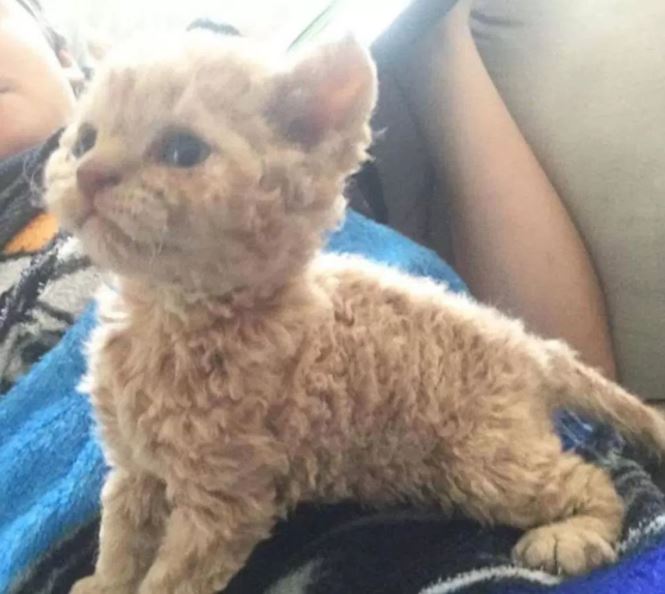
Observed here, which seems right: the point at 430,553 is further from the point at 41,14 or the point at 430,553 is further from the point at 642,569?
the point at 41,14

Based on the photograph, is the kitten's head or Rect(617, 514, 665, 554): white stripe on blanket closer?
the kitten's head

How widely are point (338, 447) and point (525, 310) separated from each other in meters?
0.39

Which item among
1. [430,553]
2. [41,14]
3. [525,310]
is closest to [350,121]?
[430,553]

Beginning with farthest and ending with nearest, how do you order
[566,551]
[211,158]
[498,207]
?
[498,207], [566,551], [211,158]

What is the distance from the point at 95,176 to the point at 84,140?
0.05 m

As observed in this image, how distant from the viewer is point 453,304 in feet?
2.15

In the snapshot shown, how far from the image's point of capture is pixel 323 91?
1.74ft

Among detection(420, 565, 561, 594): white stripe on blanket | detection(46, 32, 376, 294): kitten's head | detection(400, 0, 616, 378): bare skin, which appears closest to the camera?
detection(46, 32, 376, 294): kitten's head

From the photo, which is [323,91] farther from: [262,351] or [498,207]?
[498,207]

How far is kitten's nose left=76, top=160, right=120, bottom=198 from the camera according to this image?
0.51 m

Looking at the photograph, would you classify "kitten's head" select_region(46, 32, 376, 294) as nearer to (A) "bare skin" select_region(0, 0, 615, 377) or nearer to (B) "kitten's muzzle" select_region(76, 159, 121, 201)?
(B) "kitten's muzzle" select_region(76, 159, 121, 201)

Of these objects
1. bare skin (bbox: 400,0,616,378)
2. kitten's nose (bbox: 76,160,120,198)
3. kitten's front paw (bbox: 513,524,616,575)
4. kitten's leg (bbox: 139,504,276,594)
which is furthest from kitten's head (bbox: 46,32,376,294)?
bare skin (bbox: 400,0,616,378)

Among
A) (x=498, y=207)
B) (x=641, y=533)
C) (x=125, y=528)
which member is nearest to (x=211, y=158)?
(x=125, y=528)

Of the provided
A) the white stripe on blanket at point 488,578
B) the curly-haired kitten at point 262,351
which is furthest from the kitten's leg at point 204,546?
the white stripe on blanket at point 488,578
